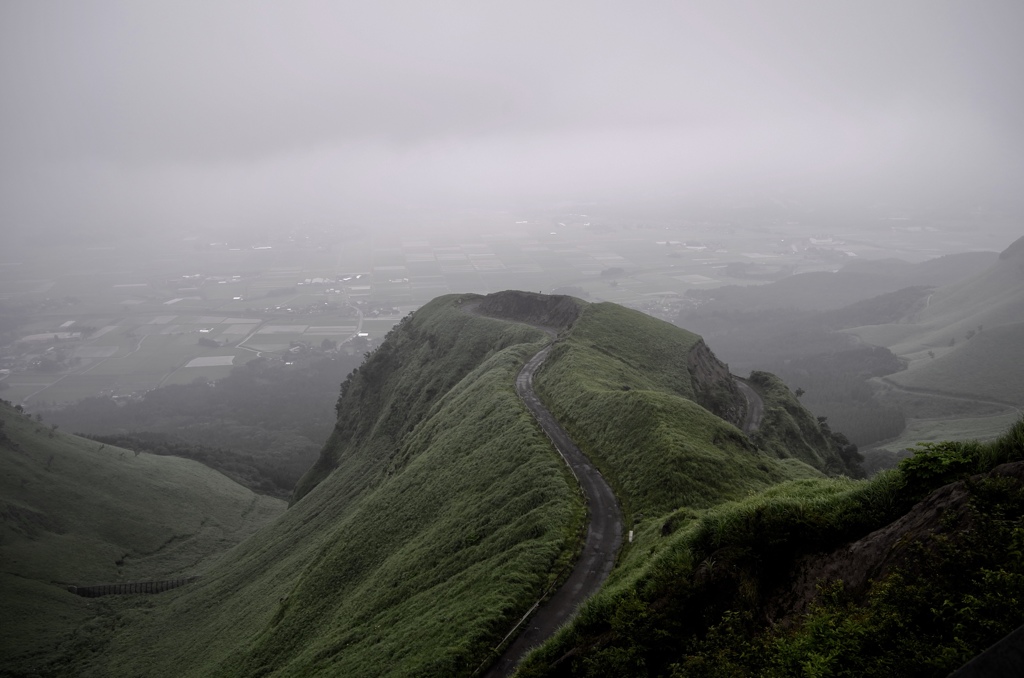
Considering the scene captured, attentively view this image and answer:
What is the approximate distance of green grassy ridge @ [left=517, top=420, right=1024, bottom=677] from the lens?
357 inches

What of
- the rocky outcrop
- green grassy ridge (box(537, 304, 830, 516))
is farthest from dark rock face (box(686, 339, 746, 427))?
the rocky outcrop

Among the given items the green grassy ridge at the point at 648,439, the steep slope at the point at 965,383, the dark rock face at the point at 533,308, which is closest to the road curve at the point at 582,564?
the green grassy ridge at the point at 648,439

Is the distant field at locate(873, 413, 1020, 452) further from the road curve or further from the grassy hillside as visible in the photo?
the grassy hillside

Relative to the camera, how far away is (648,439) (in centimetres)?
3039

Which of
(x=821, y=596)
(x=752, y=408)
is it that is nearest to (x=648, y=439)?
(x=821, y=596)

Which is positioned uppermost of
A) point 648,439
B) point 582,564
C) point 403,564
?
point 648,439

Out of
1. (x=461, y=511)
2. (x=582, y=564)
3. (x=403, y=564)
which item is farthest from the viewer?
(x=461, y=511)

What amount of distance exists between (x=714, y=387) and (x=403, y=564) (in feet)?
150

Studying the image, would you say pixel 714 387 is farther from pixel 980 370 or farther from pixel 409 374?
pixel 980 370

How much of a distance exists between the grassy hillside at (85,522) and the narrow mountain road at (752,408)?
67659mm

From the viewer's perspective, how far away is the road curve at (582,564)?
59.2 ft

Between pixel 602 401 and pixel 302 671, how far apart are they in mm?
23722

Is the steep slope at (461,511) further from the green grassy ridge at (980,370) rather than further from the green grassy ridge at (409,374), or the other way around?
the green grassy ridge at (980,370)

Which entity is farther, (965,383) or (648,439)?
(965,383)
